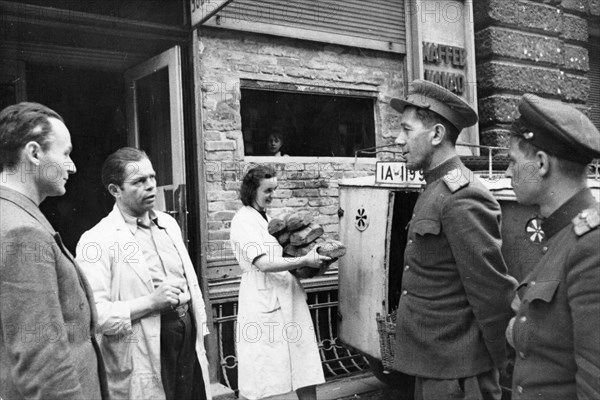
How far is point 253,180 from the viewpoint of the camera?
4.05m

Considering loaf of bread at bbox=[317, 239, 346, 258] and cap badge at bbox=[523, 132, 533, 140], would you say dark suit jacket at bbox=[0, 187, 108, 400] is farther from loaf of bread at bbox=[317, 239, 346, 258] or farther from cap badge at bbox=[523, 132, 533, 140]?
loaf of bread at bbox=[317, 239, 346, 258]

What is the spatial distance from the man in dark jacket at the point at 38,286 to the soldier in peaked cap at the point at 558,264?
4.69 ft

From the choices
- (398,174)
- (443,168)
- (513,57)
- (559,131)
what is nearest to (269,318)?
(398,174)

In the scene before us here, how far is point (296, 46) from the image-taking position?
5.67 meters

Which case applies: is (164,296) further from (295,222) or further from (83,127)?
(83,127)

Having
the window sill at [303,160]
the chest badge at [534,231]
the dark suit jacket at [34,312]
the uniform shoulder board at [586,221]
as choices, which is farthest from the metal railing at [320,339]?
the uniform shoulder board at [586,221]

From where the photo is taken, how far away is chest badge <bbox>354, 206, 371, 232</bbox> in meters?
4.27

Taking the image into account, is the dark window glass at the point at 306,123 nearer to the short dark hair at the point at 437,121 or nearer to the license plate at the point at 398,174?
the license plate at the point at 398,174

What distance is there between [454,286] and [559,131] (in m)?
0.92

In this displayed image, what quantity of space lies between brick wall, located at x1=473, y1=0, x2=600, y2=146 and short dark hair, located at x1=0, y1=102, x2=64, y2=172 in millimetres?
5537

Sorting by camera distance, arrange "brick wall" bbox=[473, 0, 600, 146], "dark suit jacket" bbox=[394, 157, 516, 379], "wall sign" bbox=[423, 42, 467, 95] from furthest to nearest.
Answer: "brick wall" bbox=[473, 0, 600, 146] → "wall sign" bbox=[423, 42, 467, 95] → "dark suit jacket" bbox=[394, 157, 516, 379]

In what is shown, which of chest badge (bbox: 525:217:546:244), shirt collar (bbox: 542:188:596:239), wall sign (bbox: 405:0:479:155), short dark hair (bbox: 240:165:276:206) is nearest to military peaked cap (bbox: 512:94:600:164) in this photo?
shirt collar (bbox: 542:188:596:239)

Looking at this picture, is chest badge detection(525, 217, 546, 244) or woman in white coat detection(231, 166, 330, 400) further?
woman in white coat detection(231, 166, 330, 400)

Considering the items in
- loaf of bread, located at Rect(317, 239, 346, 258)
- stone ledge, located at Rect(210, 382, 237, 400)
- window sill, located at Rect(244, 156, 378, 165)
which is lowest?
stone ledge, located at Rect(210, 382, 237, 400)
